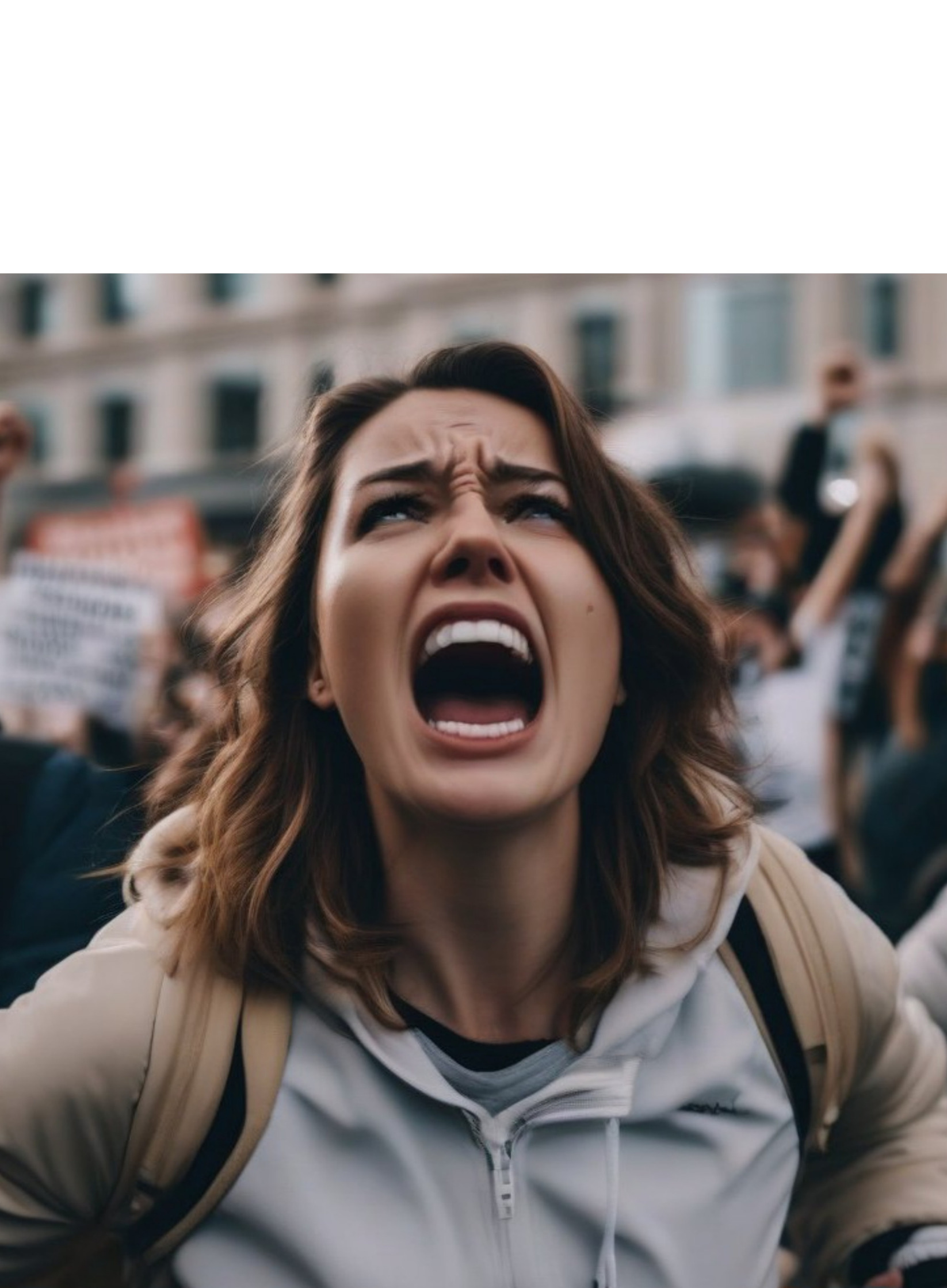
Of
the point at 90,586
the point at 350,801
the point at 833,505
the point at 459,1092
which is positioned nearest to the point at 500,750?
the point at 350,801

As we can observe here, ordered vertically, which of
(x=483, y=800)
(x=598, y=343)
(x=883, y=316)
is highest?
(x=883, y=316)

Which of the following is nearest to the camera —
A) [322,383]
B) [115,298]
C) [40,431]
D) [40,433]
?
[322,383]

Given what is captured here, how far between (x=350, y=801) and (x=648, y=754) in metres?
0.37

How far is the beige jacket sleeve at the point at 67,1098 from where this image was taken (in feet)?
4.64

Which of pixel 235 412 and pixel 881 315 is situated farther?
pixel 235 412

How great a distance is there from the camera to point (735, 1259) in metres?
1.55

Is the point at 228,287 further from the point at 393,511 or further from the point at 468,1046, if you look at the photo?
the point at 468,1046

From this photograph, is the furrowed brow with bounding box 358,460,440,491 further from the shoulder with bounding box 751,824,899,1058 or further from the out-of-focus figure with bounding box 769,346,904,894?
the out-of-focus figure with bounding box 769,346,904,894

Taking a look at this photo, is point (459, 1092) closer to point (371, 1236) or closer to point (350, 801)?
point (371, 1236)

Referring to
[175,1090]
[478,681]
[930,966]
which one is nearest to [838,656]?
[930,966]

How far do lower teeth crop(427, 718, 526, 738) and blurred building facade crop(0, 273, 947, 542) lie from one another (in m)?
0.47

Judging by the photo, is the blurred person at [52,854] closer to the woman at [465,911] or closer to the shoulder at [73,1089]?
the woman at [465,911]

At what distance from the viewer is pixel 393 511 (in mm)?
1628

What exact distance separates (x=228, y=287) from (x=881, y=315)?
6.32ft
